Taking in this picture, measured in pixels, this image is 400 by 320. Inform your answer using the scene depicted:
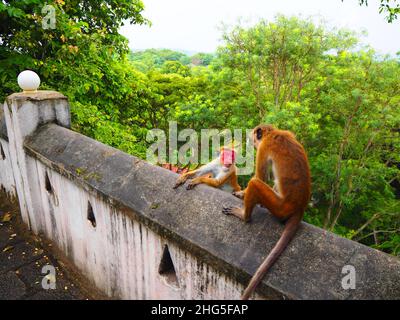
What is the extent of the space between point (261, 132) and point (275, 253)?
1177 millimetres

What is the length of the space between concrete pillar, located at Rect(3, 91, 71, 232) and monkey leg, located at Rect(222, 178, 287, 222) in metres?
3.11

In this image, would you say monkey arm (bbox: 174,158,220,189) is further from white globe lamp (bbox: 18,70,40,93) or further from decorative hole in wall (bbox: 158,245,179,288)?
white globe lamp (bbox: 18,70,40,93)

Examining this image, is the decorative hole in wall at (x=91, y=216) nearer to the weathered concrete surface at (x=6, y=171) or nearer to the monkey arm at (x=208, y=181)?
the monkey arm at (x=208, y=181)

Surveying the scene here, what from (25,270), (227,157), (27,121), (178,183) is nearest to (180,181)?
(178,183)

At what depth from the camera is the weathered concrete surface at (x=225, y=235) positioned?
1.78m

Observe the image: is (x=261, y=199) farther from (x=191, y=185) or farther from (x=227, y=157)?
(x=227, y=157)

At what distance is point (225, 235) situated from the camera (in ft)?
7.33

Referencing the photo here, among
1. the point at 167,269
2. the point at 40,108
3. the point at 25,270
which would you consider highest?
the point at 40,108

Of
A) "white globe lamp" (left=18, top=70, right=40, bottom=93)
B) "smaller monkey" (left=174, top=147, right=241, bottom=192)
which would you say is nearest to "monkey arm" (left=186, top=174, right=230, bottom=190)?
"smaller monkey" (left=174, top=147, right=241, bottom=192)

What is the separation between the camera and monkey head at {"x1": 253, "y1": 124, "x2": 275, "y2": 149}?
272 centimetres

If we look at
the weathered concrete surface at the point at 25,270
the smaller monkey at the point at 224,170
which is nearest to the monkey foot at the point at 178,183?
the smaller monkey at the point at 224,170

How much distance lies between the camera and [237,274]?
2.00m

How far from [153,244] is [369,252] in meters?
1.57

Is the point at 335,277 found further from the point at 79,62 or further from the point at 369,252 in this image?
Result: the point at 79,62
